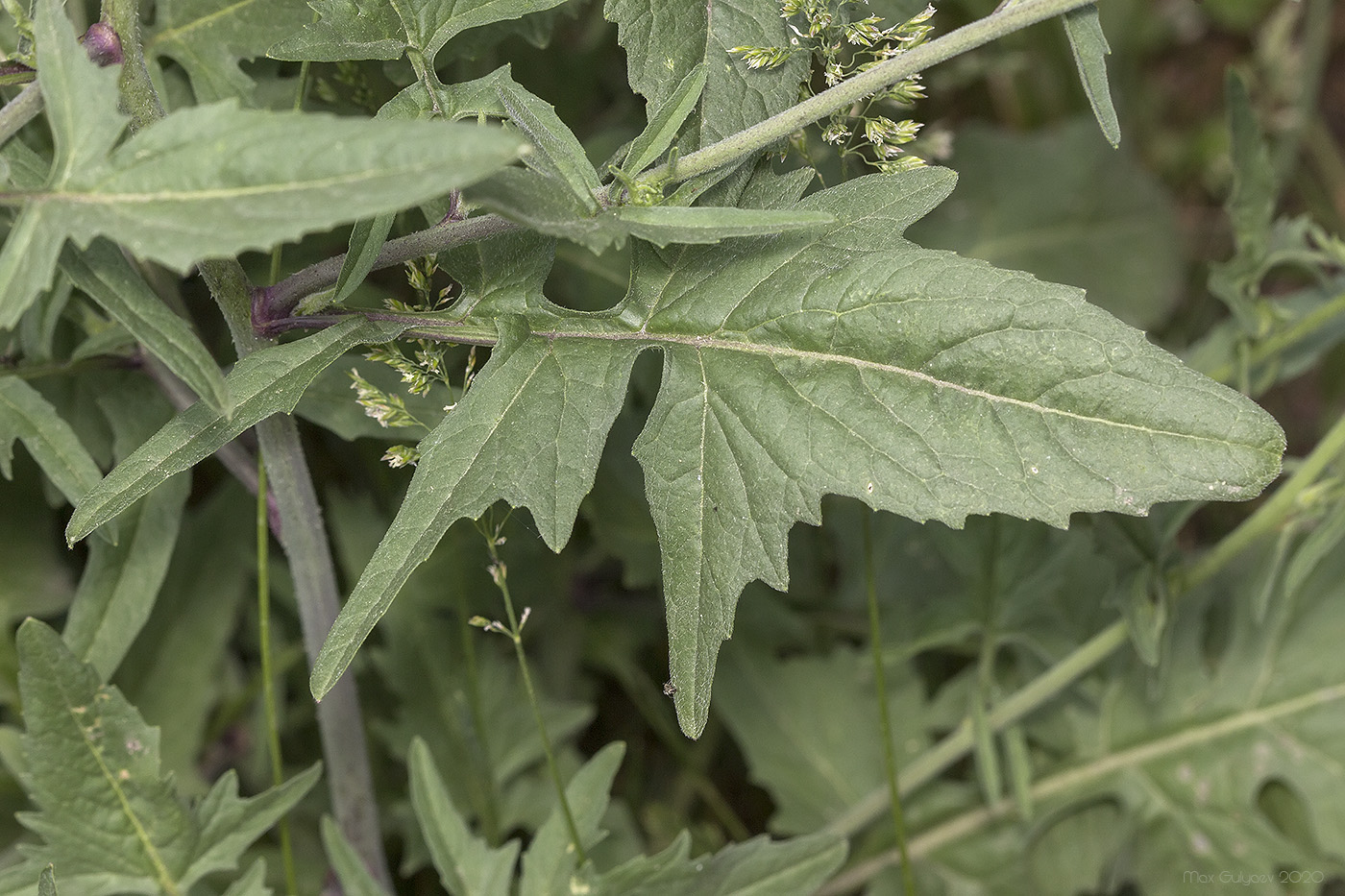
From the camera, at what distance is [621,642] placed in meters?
3.22

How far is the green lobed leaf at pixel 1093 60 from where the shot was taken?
67.4 inches

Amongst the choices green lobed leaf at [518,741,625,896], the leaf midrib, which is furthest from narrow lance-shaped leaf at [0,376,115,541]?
green lobed leaf at [518,741,625,896]

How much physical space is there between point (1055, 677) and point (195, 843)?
6.10ft

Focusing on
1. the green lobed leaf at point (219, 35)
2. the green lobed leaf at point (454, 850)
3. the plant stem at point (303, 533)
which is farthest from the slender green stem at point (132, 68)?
the green lobed leaf at point (454, 850)

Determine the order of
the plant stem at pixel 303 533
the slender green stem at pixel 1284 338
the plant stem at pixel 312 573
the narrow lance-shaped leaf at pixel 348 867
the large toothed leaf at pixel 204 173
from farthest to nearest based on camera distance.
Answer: the slender green stem at pixel 1284 338 → the narrow lance-shaped leaf at pixel 348 867 → the plant stem at pixel 312 573 → the plant stem at pixel 303 533 → the large toothed leaf at pixel 204 173

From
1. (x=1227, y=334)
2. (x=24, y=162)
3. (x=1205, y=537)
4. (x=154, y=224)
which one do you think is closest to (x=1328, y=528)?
(x=1227, y=334)

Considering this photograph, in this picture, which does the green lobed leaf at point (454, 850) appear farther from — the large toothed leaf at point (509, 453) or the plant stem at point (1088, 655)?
the plant stem at point (1088, 655)

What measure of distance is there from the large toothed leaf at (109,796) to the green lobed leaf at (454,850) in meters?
0.21

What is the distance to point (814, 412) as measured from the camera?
1.72m

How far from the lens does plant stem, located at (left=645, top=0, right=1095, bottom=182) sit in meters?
1.65

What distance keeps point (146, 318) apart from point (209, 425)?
0.20m

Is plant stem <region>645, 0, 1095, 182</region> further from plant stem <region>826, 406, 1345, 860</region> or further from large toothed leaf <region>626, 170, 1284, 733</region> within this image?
plant stem <region>826, 406, 1345, 860</region>

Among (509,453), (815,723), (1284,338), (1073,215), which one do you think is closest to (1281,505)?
(1284,338)

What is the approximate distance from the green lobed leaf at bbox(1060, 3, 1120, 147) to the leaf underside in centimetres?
25
